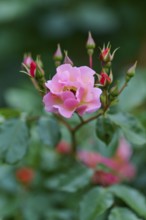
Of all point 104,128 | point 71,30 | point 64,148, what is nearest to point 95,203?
point 104,128

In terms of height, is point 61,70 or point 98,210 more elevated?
point 61,70

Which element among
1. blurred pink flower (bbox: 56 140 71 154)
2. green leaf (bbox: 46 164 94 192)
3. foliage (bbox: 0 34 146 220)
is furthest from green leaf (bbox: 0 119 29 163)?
blurred pink flower (bbox: 56 140 71 154)

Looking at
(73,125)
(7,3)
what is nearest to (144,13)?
(7,3)

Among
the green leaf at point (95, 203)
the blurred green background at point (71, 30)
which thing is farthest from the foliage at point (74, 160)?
the blurred green background at point (71, 30)

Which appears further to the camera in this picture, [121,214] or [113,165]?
[113,165]

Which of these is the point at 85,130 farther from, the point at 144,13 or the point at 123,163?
the point at 144,13

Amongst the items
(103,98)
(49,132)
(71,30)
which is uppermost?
(103,98)

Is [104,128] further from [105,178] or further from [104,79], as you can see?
[105,178]
